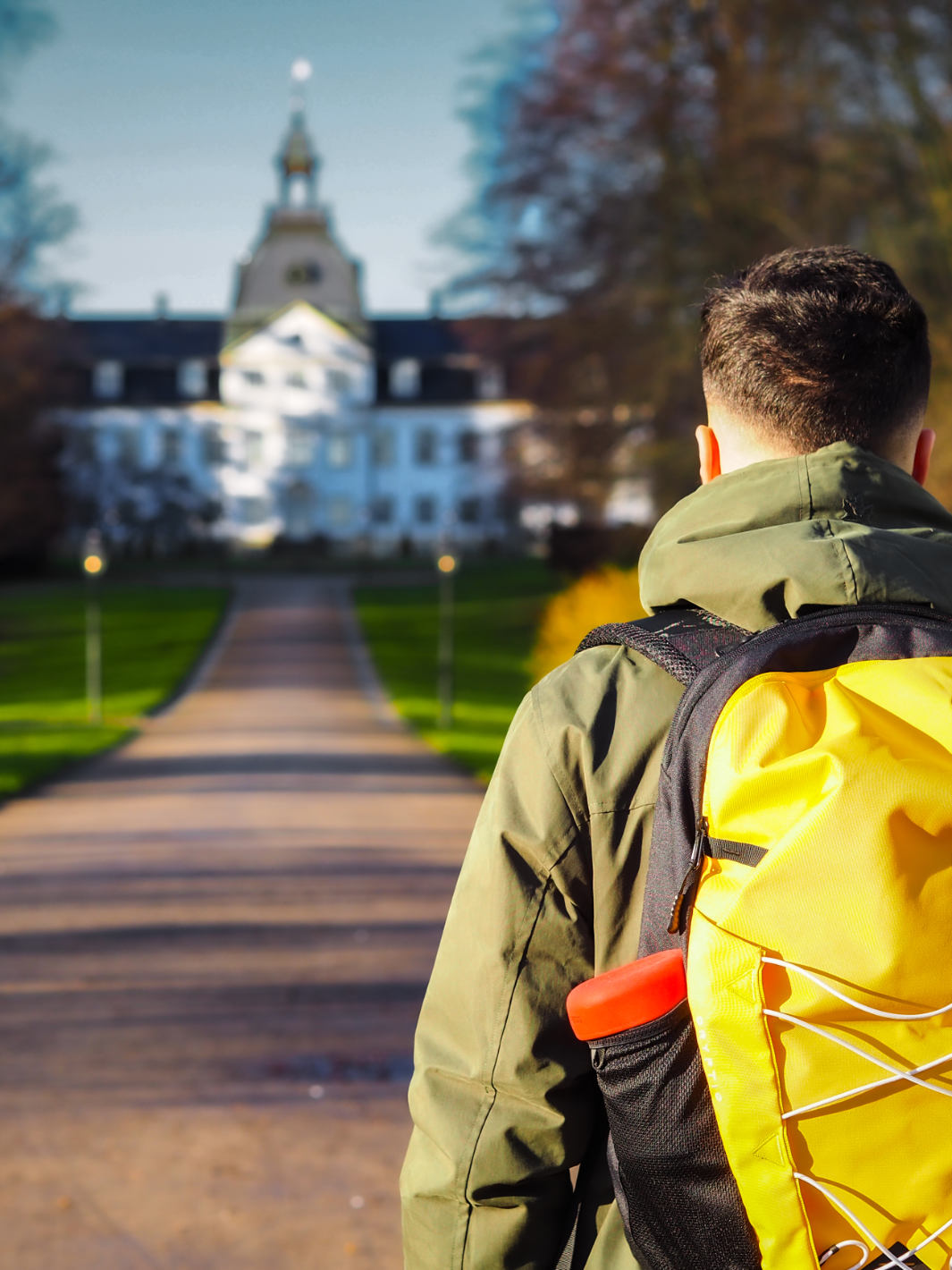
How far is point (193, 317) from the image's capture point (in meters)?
69.9

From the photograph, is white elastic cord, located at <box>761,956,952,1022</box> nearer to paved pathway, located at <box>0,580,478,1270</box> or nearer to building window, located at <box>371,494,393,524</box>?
paved pathway, located at <box>0,580,478,1270</box>

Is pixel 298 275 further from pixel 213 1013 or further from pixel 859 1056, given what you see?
pixel 859 1056

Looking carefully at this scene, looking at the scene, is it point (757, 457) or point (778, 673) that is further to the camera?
point (757, 457)

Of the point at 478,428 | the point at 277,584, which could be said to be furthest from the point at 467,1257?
the point at 478,428

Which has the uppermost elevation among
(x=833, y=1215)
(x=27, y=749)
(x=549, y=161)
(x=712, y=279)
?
(x=549, y=161)

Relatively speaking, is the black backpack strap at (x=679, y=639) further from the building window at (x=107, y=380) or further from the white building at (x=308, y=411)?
the building window at (x=107, y=380)

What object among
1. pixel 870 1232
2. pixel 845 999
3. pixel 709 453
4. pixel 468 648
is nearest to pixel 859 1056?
Answer: pixel 845 999

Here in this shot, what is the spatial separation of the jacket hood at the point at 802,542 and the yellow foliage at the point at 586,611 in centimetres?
1218

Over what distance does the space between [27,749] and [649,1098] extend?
15764 mm

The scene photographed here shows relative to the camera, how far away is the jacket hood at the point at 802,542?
1596 mm

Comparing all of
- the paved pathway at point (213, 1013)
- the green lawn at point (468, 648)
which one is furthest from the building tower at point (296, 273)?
the paved pathway at point (213, 1013)

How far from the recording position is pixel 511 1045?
1.73 metres

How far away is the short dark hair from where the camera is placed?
175cm

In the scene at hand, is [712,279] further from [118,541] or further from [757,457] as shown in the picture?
[118,541]
